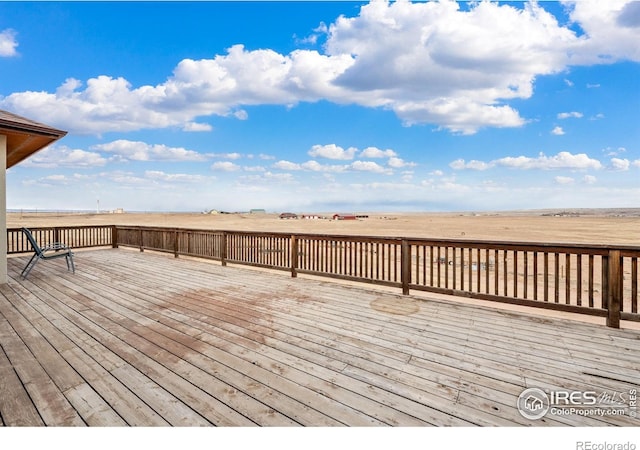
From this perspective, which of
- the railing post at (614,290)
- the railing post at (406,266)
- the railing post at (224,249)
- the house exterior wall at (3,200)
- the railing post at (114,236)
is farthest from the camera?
the railing post at (114,236)

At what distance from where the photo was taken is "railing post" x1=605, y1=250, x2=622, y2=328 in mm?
2945

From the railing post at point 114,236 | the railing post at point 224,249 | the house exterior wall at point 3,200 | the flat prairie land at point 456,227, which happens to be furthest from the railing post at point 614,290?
the railing post at point 114,236

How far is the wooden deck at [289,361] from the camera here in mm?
1673

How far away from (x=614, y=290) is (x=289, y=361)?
10.8 ft

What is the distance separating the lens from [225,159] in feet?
119

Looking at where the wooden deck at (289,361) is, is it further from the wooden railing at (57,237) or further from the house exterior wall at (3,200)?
the wooden railing at (57,237)

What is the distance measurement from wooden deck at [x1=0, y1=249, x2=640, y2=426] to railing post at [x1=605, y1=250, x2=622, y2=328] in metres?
0.14

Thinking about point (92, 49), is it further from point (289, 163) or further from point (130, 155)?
point (289, 163)

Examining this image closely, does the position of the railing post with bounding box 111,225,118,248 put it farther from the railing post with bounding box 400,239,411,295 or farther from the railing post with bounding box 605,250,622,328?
the railing post with bounding box 605,250,622,328

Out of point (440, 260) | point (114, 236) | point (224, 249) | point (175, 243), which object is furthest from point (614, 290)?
point (114, 236)

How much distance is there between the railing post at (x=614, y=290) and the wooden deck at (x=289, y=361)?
0.14m

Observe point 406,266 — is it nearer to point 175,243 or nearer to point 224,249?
point 224,249

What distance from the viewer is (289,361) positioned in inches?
89.9
